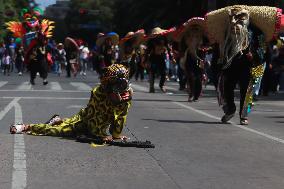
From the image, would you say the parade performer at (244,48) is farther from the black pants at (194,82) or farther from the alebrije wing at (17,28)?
the alebrije wing at (17,28)

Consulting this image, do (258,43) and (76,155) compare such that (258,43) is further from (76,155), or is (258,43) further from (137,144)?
(76,155)

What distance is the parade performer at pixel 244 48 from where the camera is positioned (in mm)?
14195

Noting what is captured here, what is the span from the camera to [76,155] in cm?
964

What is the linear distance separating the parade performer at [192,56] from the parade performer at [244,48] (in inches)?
239

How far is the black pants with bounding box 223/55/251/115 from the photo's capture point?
567 inches

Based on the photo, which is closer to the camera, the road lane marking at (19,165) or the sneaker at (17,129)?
the road lane marking at (19,165)

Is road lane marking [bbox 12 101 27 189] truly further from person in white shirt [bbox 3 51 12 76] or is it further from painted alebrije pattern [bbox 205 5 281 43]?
person in white shirt [bbox 3 51 12 76]

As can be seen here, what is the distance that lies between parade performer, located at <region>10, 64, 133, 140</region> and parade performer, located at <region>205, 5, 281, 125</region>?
12.6 feet

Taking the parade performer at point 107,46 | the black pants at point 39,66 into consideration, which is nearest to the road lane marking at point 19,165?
the parade performer at point 107,46

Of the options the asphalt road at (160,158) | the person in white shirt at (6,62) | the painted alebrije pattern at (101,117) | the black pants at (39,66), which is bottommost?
the person in white shirt at (6,62)

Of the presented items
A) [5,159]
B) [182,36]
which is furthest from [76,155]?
[182,36]

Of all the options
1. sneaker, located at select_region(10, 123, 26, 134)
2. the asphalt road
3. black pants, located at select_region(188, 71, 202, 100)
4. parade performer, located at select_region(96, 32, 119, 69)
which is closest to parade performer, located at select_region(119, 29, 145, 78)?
parade performer, located at select_region(96, 32, 119, 69)

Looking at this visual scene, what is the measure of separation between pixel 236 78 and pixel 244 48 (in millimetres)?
637

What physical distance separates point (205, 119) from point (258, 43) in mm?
1823
